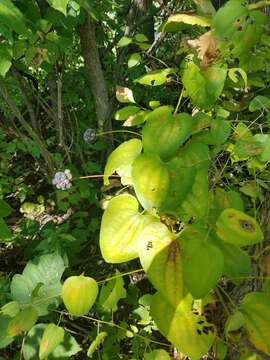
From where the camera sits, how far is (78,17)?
5.35 feet

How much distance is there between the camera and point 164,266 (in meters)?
0.75

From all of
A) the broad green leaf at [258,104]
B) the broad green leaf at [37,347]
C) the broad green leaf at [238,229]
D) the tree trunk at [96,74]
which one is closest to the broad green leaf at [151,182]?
the broad green leaf at [238,229]

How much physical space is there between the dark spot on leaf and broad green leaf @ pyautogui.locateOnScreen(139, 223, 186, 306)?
0.42 feet

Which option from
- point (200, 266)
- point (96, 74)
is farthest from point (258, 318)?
point (96, 74)

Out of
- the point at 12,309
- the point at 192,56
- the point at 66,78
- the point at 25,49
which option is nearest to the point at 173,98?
the point at 66,78

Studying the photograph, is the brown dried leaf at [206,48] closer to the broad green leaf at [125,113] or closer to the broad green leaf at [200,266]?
the broad green leaf at [125,113]

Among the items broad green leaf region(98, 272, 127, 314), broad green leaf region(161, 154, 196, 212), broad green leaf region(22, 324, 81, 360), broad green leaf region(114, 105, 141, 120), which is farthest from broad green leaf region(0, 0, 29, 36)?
broad green leaf region(22, 324, 81, 360)

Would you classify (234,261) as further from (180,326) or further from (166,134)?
(166,134)

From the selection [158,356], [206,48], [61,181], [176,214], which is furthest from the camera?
[61,181]

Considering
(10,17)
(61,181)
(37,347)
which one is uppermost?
(10,17)

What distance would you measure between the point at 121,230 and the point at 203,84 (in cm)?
35

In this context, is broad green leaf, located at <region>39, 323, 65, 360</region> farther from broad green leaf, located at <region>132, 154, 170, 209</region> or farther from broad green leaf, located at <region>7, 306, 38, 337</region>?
broad green leaf, located at <region>132, 154, 170, 209</region>

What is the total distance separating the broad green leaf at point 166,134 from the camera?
83 cm

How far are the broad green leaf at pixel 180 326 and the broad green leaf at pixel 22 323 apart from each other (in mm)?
291
